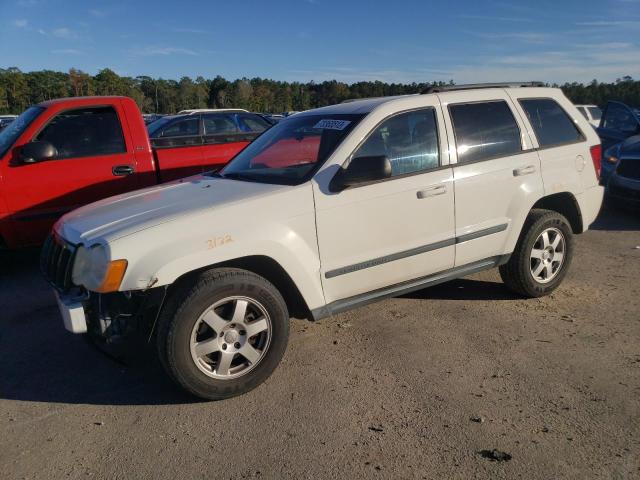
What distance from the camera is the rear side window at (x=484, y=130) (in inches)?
157

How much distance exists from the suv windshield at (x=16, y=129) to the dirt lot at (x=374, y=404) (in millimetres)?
2079

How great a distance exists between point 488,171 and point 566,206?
120cm

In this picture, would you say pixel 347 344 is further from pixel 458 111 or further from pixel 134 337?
pixel 458 111

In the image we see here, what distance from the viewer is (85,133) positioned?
575 cm

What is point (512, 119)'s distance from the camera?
14.2 ft

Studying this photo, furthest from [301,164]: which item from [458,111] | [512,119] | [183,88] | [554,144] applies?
[183,88]

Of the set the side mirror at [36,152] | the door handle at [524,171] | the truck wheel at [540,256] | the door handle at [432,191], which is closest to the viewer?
the door handle at [432,191]

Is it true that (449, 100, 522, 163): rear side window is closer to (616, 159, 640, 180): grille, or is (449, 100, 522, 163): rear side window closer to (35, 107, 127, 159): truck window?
(35, 107, 127, 159): truck window

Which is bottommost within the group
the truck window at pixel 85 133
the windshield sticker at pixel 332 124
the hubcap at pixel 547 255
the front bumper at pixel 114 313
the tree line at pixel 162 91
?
the hubcap at pixel 547 255

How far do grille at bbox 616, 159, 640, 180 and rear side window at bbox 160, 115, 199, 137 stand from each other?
7880mm

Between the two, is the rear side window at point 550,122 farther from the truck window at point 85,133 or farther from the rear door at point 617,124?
the rear door at point 617,124

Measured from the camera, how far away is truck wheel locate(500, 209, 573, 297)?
4.34 metres

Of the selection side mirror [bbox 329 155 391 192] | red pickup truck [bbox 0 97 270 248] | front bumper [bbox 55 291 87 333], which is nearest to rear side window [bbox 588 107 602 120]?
red pickup truck [bbox 0 97 270 248]

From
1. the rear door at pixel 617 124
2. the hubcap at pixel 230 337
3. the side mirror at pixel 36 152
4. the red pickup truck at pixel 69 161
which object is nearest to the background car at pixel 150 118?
the red pickup truck at pixel 69 161
